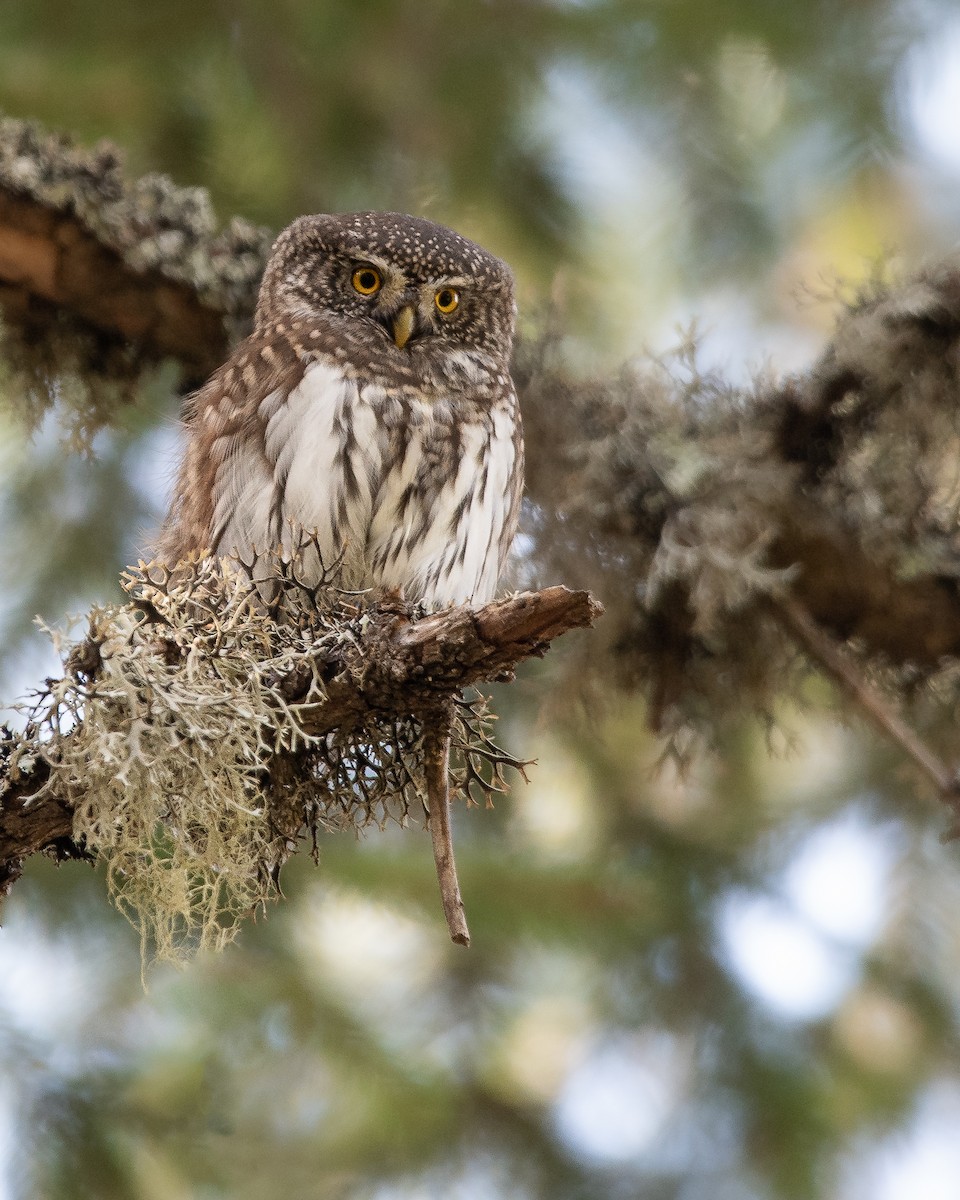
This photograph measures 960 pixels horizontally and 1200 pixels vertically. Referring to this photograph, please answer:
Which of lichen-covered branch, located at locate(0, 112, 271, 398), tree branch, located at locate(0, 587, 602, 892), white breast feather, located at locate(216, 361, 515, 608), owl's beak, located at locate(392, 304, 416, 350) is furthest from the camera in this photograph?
lichen-covered branch, located at locate(0, 112, 271, 398)

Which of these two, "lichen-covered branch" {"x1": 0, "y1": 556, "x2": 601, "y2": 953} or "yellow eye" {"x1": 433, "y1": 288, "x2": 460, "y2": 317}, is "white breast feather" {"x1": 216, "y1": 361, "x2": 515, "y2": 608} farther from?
"lichen-covered branch" {"x1": 0, "y1": 556, "x2": 601, "y2": 953}

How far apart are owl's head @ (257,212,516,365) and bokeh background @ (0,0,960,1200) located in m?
0.51

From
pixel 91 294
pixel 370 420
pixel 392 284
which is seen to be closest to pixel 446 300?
pixel 392 284

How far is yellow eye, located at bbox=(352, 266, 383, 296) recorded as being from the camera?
Result: 9.86ft

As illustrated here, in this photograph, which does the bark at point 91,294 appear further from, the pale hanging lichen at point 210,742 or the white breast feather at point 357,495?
the pale hanging lichen at point 210,742

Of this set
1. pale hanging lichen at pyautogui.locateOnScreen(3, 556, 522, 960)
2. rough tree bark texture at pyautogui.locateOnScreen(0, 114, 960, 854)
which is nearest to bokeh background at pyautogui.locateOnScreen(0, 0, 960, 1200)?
rough tree bark texture at pyautogui.locateOnScreen(0, 114, 960, 854)

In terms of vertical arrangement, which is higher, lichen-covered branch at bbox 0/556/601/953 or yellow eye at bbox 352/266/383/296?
yellow eye at bbox 352/266/383/296

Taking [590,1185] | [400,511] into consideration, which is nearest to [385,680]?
[400,511]

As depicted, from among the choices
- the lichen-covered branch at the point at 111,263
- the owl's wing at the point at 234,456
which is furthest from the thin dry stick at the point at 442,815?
the lichen-covered branch at the point at 111,263

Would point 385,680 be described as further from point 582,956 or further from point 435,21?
point 435,21

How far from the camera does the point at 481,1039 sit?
12.1 feet

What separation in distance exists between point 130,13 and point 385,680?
7.46 ft

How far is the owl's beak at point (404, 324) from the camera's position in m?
2.93

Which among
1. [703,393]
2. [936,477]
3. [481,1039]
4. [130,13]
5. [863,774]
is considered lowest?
[481,1039]
